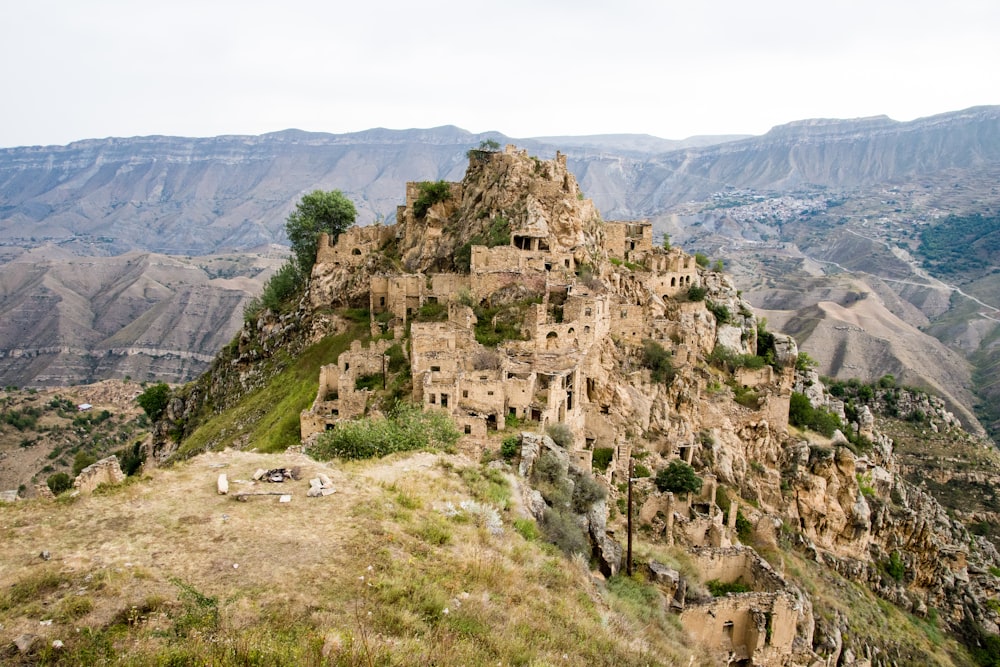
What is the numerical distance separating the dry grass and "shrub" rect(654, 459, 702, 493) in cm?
1410

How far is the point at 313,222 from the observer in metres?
63.8

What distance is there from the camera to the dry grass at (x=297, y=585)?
1039 centimetres

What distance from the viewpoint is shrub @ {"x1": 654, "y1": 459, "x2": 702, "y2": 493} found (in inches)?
1248

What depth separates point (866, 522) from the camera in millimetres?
44812

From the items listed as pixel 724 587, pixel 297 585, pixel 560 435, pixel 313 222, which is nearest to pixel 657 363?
pixel 560 435

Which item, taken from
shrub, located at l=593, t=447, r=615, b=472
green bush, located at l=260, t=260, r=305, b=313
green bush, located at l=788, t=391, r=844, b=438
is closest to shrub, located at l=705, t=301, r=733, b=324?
green bush, located at l=788, t=391, r=844, b=438

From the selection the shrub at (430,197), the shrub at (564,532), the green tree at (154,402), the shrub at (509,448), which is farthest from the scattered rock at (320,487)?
the green tree at (154,402)

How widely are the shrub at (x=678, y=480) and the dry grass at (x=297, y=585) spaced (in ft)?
46.3

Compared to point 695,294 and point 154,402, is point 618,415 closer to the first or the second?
point 695,294

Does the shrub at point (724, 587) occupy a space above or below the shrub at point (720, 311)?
below

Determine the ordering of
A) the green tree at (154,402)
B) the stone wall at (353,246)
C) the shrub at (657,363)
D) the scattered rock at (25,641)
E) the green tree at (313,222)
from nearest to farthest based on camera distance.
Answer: the scattered rock at (25,641), the shrub at (657,363), the stone wall at (353,246), the green tree at (313,222), the green tree at (154,402)

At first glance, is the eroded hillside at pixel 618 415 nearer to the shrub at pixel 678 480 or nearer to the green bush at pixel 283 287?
the shrub at pixel 678 480

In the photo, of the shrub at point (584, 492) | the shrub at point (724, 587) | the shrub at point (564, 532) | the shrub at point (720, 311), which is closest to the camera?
the shrub at point (564, 532)

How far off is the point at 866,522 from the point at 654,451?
67.0ft
